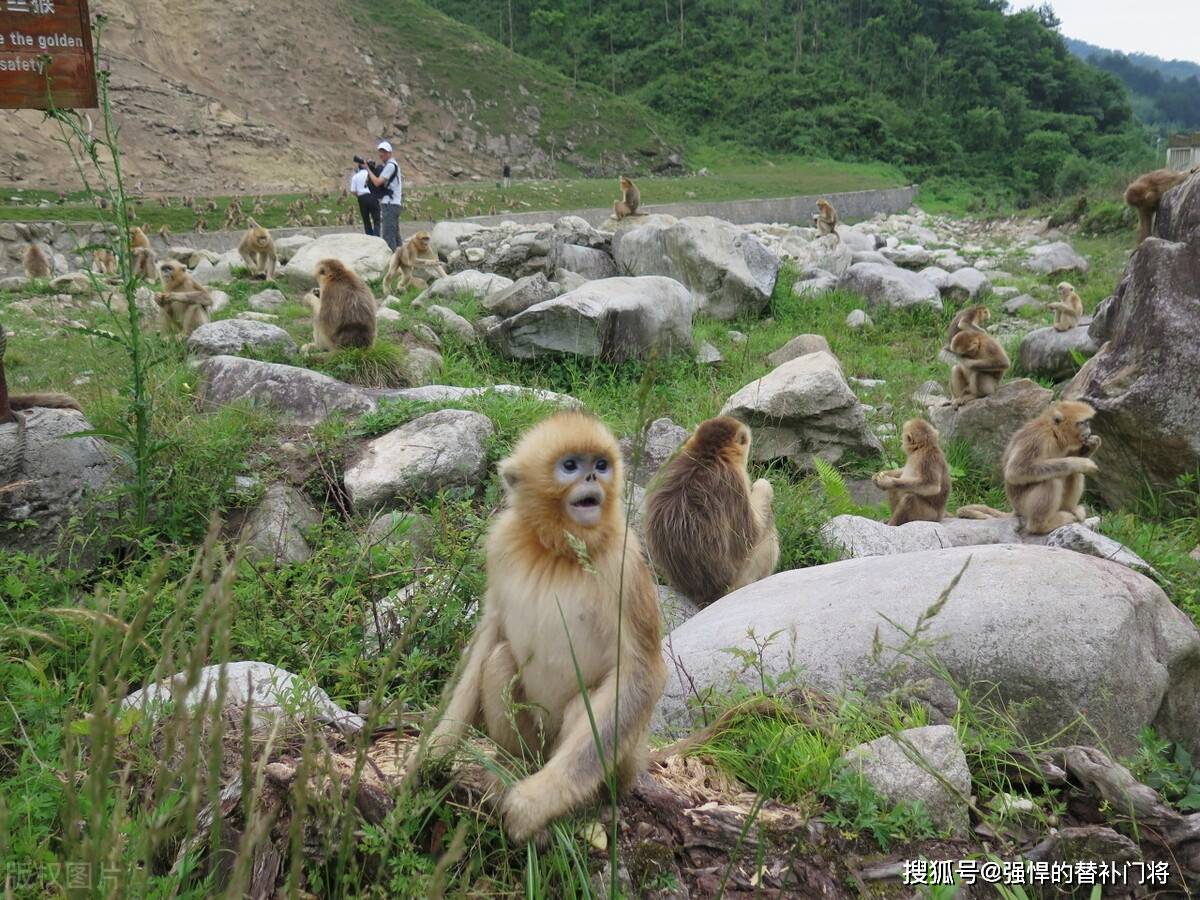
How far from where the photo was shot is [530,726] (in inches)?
107

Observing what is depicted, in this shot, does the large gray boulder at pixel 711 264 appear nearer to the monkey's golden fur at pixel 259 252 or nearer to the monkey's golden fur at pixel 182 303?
the monkey's golden fur at pixel 259 252

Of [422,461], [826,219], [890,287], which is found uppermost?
[826,219]

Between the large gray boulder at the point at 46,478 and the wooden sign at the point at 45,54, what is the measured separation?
1.65m

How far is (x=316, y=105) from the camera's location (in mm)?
37906

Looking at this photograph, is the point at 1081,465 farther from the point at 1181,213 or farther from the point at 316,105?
the point at 316,105

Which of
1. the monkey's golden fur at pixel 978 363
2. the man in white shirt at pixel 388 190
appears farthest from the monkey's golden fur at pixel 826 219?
the monkey's golden fur at pixel 978 363

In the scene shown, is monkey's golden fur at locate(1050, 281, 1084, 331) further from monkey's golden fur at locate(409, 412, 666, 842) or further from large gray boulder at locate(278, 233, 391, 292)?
large gray boulder at locate(278, 233, 391, 292)

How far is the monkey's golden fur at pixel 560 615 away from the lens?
2.51 meters

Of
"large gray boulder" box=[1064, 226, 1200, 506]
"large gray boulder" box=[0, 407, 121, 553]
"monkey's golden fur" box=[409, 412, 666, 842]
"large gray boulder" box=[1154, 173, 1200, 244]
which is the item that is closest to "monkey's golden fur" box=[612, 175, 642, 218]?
"large gray boulder" box=[1154, 173, 1200, 244]

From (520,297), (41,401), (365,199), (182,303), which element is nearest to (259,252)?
(365,199)

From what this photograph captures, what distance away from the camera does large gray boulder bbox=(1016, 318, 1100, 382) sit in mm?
9867

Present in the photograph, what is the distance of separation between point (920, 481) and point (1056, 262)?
1183 cm

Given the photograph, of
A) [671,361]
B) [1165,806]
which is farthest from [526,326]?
[1165,806]

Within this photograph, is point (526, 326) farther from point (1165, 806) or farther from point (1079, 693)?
point (1165, 806)
